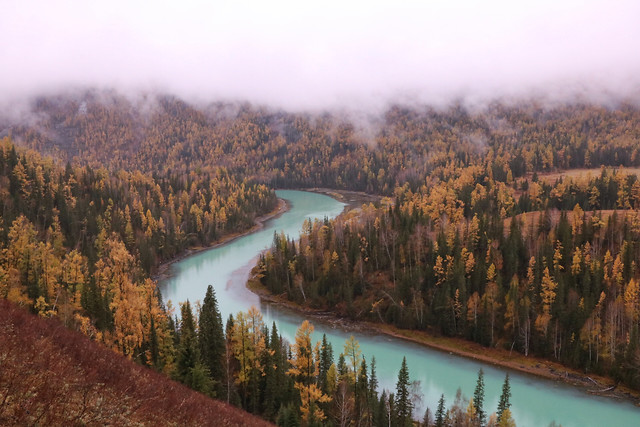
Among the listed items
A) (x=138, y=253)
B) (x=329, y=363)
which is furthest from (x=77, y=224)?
(x=329, y=363)

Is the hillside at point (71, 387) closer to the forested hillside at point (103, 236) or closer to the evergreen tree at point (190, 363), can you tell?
the evergreen tree at point (190, 363)

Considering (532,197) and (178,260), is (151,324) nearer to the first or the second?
(178,260)

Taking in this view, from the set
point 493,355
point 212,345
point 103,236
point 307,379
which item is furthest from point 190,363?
point 103,236

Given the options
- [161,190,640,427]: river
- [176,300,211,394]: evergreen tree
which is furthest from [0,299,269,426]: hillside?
[161,190,640,427]: river

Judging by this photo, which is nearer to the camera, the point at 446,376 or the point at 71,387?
the point at 71,387

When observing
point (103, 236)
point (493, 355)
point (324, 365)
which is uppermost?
point (103, 236)

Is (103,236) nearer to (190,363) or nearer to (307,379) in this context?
(190,363)
